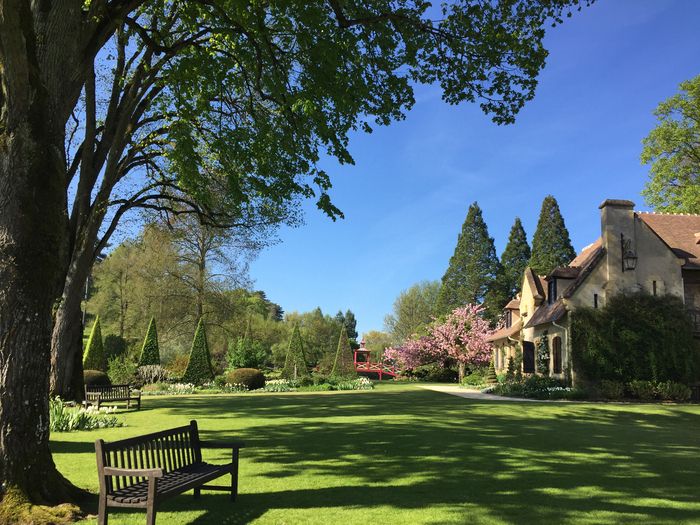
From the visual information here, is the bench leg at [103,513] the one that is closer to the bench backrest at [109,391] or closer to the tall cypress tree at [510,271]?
the bench backrest at [109,391]

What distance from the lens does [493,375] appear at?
1309 inches

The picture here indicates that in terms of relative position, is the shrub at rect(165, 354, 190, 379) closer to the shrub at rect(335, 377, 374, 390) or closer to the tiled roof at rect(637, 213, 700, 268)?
the shrub at rect(335, 377, 374, 390)

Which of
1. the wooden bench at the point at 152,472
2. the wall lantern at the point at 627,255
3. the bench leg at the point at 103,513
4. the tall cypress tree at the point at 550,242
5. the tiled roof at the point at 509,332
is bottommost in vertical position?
the bench leg at the point at 103,513

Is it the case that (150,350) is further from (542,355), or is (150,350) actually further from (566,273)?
(566,273)

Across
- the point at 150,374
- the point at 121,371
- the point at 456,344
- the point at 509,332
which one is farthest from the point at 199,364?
the point at 509,332

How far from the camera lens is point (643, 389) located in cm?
2242

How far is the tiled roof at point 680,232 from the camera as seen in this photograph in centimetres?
2578

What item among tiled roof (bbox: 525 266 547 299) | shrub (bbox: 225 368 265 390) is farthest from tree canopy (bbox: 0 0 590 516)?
tiled roof (bbox: 525 266 547 299)

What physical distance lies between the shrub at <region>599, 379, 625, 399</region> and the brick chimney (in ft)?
14.6

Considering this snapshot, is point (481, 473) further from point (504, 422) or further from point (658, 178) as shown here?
point (658, 178)

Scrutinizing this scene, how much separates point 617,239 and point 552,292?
4393 mm

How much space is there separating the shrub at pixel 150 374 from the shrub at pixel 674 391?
27.0 meters

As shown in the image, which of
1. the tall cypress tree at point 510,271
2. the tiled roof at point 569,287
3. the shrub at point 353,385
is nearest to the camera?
the tiled roof at point 569,287

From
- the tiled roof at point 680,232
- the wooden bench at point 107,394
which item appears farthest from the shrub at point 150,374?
the tiled roof at point 680,232
